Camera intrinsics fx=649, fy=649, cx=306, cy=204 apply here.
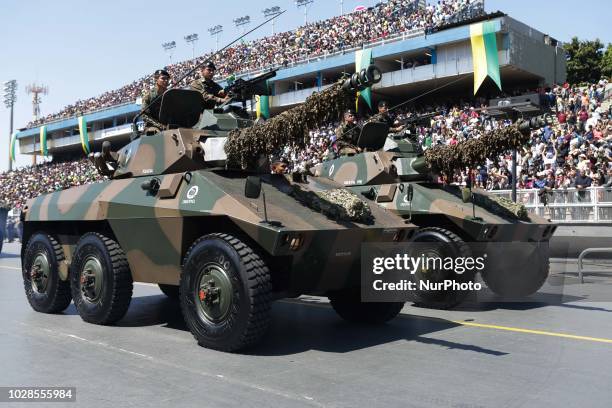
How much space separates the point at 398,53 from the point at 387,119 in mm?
24048

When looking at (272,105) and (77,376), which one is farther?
(272,105)

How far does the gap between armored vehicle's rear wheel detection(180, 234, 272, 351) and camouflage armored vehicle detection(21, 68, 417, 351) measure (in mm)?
11

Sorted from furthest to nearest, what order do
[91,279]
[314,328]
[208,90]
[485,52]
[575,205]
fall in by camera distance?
1. [485,52]
2. [575,205]
3. [208,90]
4. [91,279]
5. [314,328]

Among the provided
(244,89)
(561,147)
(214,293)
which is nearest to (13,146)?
(561,147)

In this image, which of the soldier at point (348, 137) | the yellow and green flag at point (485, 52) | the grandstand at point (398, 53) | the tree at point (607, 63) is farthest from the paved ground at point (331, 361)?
the tree at point (607, 63)

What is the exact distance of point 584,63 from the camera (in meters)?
45.6

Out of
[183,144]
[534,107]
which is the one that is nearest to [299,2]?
[534,107]

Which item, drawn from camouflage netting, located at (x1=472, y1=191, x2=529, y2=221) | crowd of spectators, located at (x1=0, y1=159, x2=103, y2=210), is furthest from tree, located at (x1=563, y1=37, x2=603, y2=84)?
camouflage netting, located at (x1=472, y1=191, x2=529, y2=221)

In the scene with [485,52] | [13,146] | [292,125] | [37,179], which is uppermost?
[13,146]

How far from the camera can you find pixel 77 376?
16.9ft

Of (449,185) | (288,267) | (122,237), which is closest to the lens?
(288,267)

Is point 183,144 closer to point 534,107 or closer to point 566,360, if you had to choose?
point 566,360

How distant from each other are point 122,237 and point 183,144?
1252 mm

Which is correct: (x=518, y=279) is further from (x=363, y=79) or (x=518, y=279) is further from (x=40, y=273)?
(x=40, y=273)
